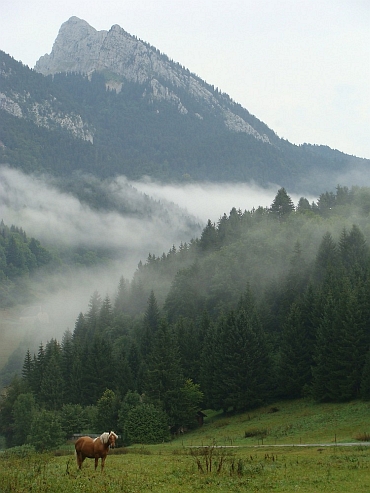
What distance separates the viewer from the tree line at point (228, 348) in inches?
2995

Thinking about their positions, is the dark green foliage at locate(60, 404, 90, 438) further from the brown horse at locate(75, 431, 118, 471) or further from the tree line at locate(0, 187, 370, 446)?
the brown horse at locate(75, 431, 118, 471)

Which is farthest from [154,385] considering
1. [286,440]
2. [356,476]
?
[356,476]

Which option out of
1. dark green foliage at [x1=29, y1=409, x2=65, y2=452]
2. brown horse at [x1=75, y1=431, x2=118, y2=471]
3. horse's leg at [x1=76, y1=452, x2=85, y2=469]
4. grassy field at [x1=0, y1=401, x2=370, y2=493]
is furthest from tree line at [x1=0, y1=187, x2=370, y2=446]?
brown horse at [x1=75, y1=431, x2=118, y2=471]

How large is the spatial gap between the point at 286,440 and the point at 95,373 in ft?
179

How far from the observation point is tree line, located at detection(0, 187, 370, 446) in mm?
76062

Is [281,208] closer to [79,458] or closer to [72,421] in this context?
[72,421]

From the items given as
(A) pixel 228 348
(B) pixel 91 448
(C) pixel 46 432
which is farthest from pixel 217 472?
(A) pixel 228 348

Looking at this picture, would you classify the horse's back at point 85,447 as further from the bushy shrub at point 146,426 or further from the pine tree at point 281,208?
the pine tree at point 281,208

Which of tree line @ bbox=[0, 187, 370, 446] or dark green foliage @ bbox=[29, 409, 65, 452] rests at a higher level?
tree line @ bbox=[0, 187, 370, 446]

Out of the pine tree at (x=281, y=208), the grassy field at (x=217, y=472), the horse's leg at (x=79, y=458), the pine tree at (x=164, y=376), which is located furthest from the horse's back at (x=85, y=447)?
the pine tree at (x=281, y=208)

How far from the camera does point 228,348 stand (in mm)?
85875

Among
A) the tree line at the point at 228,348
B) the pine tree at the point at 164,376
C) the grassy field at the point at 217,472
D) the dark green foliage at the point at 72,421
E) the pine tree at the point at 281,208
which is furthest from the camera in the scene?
the pine tree at the point at 281,208

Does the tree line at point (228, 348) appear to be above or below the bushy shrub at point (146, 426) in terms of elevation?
above

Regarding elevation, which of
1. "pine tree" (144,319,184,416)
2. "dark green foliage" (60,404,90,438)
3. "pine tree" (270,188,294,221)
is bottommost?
"dark green foliage" (60,404,90,438)
